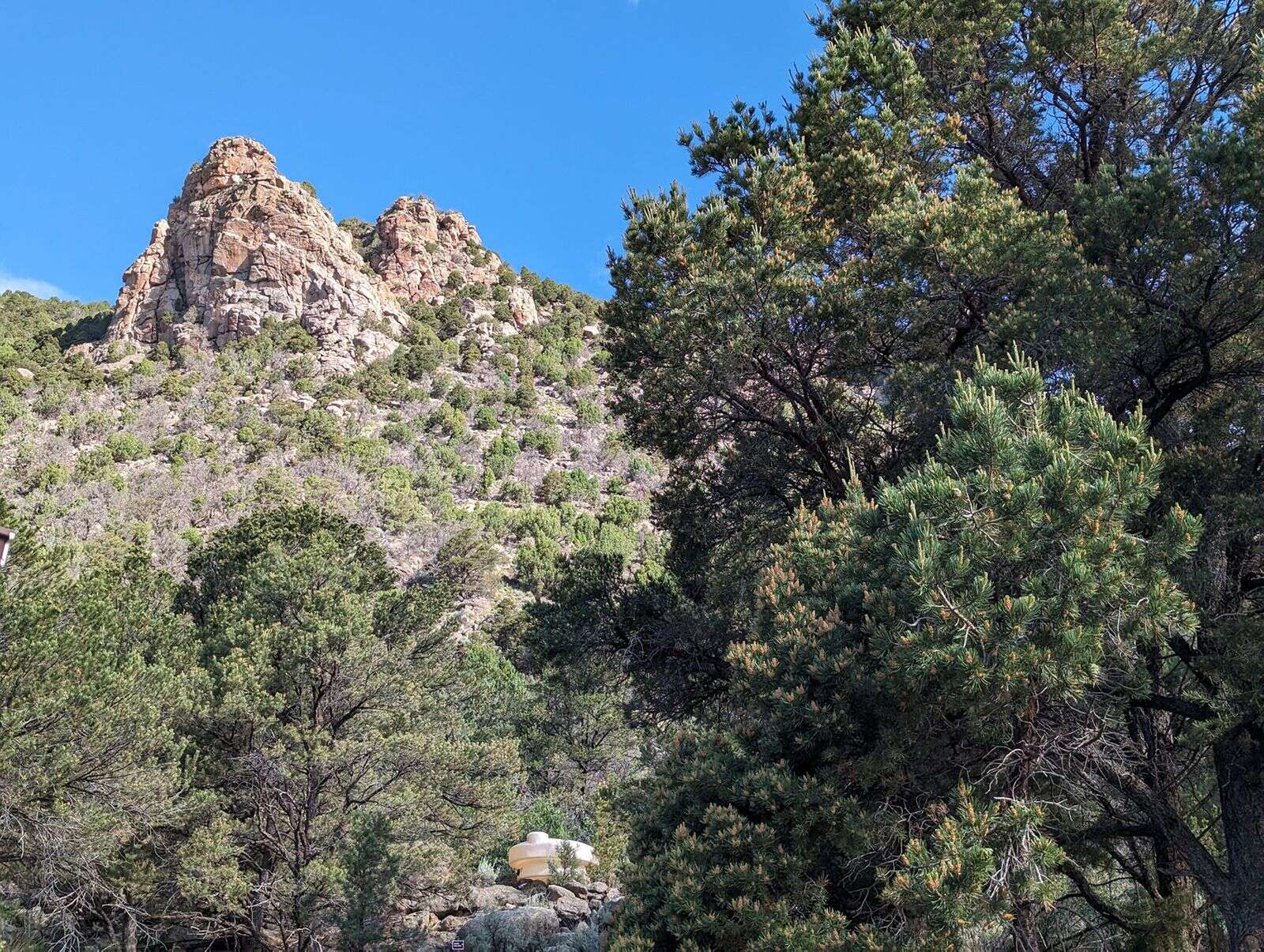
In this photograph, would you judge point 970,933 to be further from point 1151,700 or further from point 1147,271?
point 1147,271

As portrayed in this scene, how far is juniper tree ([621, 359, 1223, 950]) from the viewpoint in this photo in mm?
4867

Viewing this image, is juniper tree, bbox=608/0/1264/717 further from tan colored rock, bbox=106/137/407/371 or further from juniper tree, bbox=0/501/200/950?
tan colored rock, bbox=106/137/407/371

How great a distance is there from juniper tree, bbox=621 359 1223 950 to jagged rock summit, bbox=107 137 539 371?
40.6 metres

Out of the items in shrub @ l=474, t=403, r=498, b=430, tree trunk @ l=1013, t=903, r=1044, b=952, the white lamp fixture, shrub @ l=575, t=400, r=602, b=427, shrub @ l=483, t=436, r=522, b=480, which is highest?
shrub @ l=575, t=400, r=602, b=427

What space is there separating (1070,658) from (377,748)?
35.9ft

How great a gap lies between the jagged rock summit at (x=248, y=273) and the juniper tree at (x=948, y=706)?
133 ft

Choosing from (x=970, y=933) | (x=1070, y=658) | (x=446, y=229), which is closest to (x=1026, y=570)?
(x=1070, y=658)

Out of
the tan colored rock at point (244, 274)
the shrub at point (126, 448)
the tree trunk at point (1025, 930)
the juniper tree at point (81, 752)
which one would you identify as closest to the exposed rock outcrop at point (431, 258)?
the tan colored rock at point (244, 274)

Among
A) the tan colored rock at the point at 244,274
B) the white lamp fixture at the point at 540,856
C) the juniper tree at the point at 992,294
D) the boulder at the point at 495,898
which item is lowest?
the boulder at the point at 495,898

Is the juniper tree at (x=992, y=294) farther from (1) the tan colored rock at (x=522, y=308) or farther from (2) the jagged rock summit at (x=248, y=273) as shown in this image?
(1) the tan colored rock at (x=522, y=308)

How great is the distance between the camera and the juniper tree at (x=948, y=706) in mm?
4867

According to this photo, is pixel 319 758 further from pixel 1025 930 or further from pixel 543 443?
pixel 543 443

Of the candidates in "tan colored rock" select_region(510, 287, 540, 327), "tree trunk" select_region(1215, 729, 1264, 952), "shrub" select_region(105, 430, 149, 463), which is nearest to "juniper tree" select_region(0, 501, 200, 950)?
"tree trunk" select_region(1215, 729, 1264, 952)

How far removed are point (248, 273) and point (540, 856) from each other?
38.7 meters
